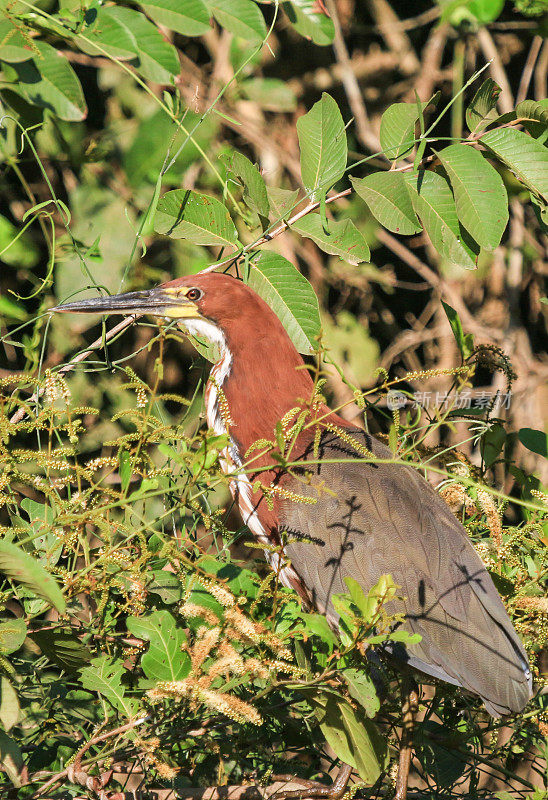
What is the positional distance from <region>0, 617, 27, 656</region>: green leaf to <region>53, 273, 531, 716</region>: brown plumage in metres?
0.78

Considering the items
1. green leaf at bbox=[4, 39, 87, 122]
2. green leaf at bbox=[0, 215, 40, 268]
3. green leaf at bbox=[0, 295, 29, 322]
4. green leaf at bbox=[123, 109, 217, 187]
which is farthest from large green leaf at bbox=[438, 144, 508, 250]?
green leaf at bbox=[0, 215, 40, 268]

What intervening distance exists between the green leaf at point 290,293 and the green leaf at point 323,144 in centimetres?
17

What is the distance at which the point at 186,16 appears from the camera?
1740 mm

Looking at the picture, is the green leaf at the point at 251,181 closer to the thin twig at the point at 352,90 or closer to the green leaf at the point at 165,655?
the green leaf at the point at 165,655

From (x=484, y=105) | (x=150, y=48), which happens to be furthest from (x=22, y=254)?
(x=484, y=105)

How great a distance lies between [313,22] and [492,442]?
1.07m

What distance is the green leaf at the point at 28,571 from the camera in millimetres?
953

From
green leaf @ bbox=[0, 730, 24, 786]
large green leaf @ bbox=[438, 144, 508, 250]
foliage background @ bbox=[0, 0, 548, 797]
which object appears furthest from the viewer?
large green leaf @ bbox=[438, 144, 508, 250]

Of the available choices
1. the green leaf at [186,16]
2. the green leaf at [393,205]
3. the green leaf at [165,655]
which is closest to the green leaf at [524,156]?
the green leaf at [393,205]

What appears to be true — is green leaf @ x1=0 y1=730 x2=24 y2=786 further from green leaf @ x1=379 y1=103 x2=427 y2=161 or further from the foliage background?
green leaf @ x1=379 y1=103 x2=427 y2=161

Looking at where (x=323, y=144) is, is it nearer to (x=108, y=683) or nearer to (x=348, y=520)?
(x=348, y=520)

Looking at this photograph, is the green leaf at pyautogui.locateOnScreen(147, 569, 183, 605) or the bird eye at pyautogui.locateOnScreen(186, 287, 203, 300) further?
the bird eye at pyautogui.locateOnScreen(186, 287, 203, 300)

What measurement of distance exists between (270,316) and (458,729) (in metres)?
1.11

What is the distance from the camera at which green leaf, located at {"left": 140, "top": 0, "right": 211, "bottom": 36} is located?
174cm
